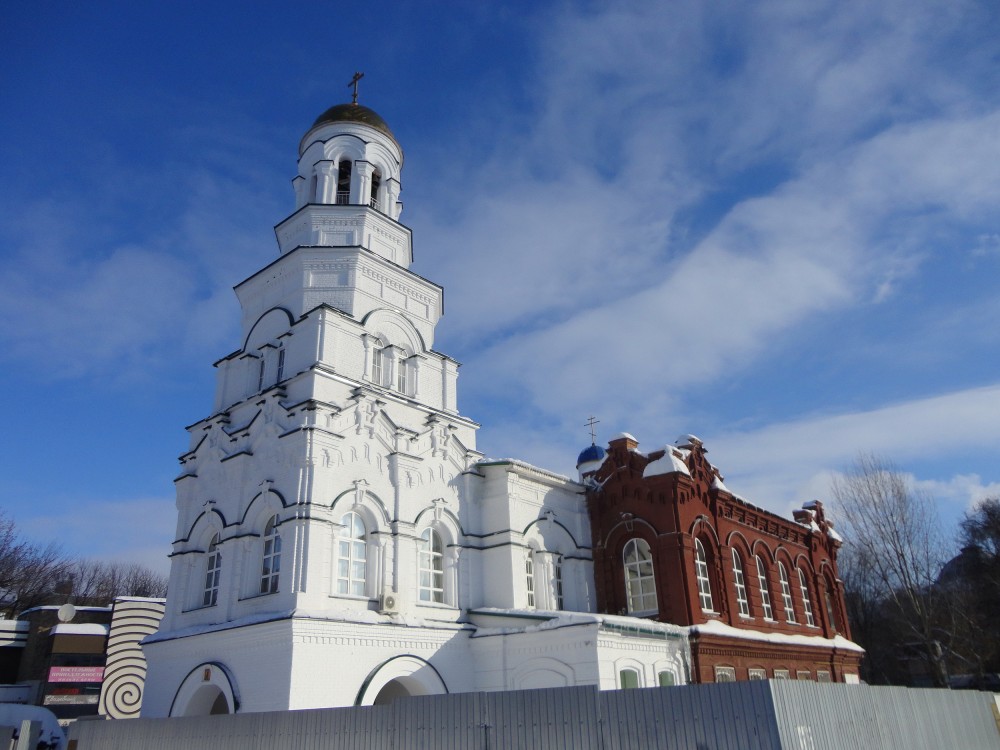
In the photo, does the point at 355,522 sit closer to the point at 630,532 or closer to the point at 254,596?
the point at 254,596

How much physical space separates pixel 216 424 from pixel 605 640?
1020 cm

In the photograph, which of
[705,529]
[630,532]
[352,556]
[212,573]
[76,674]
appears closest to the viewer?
[352,556]

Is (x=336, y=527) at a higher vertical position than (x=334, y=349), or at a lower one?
lower

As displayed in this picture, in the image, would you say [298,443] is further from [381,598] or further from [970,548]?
[970,548]

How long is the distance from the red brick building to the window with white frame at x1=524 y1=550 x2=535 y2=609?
238cm

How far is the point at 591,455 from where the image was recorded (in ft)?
86.0

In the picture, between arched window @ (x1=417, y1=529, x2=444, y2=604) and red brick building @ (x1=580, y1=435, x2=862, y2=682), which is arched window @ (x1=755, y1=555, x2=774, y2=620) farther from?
arched window @ (x1=417, y1=529, x2=444, y2=604)

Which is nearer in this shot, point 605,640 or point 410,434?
point 605,640

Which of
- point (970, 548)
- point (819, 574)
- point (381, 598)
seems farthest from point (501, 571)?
point (970, 548)

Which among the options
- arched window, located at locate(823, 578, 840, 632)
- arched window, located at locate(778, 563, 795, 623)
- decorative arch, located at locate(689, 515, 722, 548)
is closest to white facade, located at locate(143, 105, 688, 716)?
decorative arch, located at locate(689, 515, 722, 548)

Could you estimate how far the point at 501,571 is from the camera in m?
17.8

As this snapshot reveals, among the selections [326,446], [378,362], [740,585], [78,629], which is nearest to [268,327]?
[378,362]

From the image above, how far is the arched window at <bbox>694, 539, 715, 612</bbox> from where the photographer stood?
19.5m

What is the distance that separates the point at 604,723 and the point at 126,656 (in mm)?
22490
